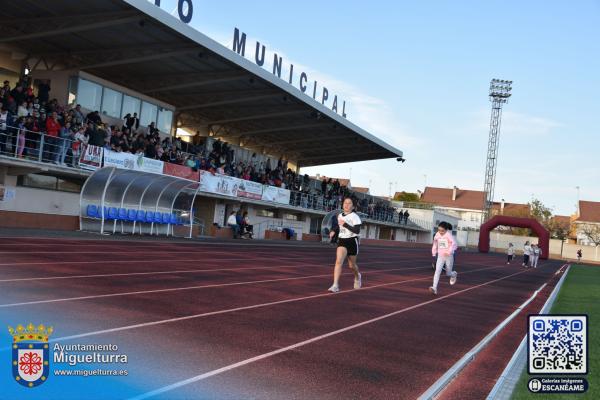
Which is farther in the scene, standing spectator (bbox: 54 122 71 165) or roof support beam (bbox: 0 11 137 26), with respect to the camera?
roof support beam (bbox: 0 11 137 26)

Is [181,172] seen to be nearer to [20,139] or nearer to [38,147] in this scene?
[38,147]

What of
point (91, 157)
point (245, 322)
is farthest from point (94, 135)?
point (245, 322)

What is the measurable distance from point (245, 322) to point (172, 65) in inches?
1000

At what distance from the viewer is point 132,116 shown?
107 ft

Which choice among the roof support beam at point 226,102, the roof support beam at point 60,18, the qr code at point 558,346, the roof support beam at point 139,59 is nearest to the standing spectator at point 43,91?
the roof support beam at point 60,18

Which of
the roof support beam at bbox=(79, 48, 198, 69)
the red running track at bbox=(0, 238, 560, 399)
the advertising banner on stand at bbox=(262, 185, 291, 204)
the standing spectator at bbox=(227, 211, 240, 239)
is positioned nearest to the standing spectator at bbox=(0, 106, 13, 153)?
the red running track at bbox=(0, 238, 560, 399)

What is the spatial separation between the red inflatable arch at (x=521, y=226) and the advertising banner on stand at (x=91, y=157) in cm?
5303

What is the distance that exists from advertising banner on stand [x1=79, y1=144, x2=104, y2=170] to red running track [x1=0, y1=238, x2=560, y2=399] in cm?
777

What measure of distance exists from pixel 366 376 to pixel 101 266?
28.3ft

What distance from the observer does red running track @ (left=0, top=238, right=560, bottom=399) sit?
19.2 feet

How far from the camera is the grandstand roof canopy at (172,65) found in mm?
25141

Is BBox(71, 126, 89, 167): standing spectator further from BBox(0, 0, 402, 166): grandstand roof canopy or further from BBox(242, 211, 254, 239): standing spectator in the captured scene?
BBox(242, 211, 254, 239): standing spectator

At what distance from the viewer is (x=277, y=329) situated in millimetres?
8312

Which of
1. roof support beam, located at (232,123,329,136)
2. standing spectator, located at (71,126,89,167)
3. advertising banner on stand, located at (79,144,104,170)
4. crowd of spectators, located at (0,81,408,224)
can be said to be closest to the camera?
crowd of spectators, located at (0,81,408,224)
